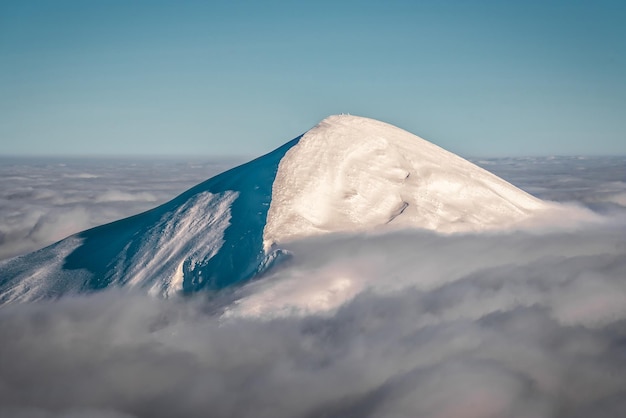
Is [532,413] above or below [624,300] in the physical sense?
below

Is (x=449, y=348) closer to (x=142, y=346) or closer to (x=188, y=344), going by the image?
(x=188, y=344)

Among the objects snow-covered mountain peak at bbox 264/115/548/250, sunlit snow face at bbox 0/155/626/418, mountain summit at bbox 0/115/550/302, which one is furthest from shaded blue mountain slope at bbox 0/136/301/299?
sunlit snow face at bbox 0/155/626/418

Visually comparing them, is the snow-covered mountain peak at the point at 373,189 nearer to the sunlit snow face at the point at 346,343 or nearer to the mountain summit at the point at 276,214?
the mountain summit at the point at 276,214

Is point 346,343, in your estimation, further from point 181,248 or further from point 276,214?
point 181,248

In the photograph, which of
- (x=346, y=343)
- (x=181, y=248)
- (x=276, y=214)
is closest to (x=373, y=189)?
(x=276, y=214)

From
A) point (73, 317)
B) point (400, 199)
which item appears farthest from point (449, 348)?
point (73, 317)
